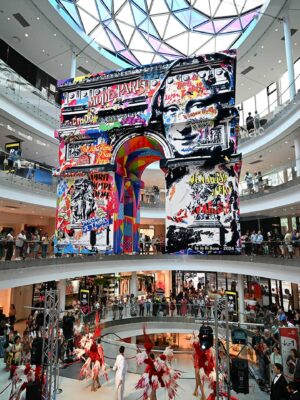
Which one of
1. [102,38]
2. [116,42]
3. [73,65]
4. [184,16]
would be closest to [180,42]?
[184,16]

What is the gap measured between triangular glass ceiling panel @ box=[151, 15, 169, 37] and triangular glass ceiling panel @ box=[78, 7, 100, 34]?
5264mm

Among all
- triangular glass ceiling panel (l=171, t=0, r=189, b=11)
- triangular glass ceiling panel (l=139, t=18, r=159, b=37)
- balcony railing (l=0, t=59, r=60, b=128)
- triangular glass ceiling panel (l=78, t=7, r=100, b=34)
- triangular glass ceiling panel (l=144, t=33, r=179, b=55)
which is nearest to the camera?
balcony railing (l=0, t=59, r=60, b=128)

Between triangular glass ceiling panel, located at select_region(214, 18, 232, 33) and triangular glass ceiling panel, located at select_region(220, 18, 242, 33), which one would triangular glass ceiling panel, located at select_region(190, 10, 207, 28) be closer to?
triangular glass ceiling panel, located at select_region(214, 18, 232, 33)

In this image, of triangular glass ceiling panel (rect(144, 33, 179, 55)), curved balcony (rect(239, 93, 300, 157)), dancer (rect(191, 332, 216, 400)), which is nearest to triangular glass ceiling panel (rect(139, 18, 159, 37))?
triangular glass ceiling panel (rect(144, 33, 179, 55))

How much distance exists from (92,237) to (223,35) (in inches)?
1021

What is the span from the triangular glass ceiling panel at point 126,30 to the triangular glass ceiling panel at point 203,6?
5.98 metres

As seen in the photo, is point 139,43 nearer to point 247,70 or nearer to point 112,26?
point 112,26

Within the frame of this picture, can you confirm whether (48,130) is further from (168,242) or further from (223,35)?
(223,35)

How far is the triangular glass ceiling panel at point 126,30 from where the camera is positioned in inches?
1117

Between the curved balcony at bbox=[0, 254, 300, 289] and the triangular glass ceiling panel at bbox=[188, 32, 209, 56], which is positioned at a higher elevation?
the triangular glass ceiling panel at bbox=[188, 32, 209, 56]

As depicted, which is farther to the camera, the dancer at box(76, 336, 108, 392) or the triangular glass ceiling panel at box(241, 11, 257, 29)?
the triangular glass ceiling panel at box(241, 11, 257, 29)

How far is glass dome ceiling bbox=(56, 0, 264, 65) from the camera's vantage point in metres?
26.0

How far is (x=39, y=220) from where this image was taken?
28.7 metres

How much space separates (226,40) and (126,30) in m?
9.02
